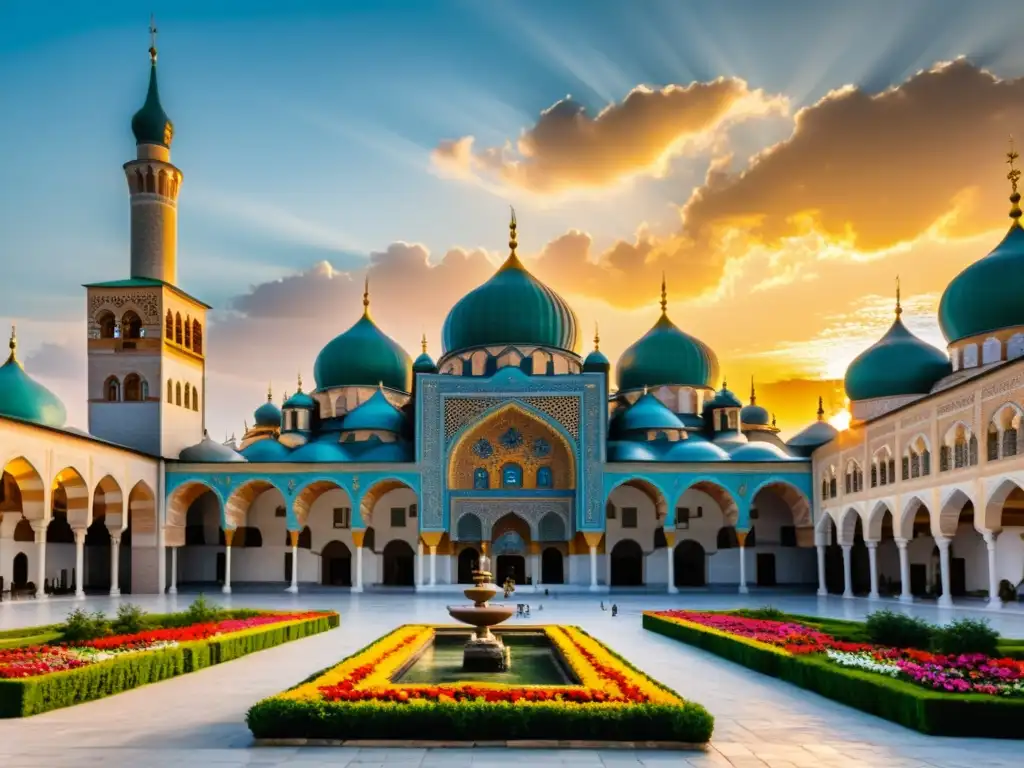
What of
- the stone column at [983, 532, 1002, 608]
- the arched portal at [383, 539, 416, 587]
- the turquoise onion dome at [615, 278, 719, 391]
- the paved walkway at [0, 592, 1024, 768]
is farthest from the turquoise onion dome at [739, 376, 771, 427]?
the paved walkway at [0, 592, 1024, 768]

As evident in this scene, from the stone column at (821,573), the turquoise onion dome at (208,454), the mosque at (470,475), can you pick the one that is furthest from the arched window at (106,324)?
the stone column at (821,573)

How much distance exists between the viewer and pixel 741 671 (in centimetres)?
1264

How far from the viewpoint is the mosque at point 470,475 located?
102 feet

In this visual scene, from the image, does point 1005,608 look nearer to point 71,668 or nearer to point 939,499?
point 939,499

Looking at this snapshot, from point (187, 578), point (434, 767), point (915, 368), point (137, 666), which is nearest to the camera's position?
point (434, 767)

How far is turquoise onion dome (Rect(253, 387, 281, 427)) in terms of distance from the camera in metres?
46.7

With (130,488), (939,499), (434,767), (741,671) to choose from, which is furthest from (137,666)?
(130,488)

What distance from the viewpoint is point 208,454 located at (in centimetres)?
3491

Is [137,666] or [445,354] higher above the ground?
[445,354]

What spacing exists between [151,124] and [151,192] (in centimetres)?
229

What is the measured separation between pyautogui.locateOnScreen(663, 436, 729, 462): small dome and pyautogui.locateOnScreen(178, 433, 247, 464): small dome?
1446 cm

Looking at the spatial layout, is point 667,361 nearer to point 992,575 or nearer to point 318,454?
point 318,454

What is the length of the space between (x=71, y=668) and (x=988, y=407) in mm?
17960

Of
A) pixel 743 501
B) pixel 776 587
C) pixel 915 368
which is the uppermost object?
pixel 915 368
